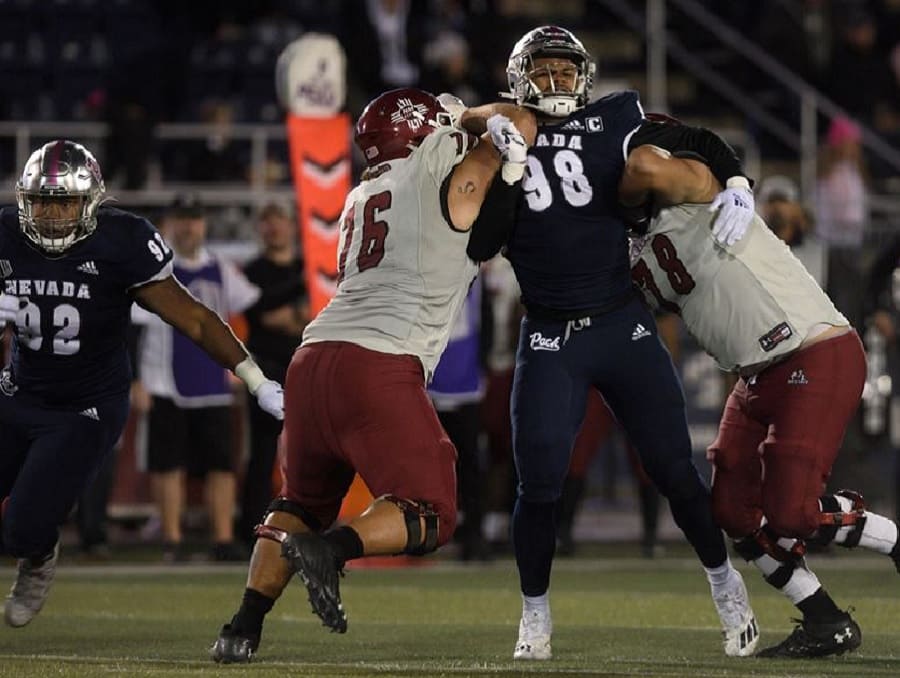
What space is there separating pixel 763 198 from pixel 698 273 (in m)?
5.33

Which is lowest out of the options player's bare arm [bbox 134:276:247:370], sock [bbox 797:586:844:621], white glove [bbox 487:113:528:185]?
sock [bbox 797:586:844:621]

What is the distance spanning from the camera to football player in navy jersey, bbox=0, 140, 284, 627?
7.02 metres

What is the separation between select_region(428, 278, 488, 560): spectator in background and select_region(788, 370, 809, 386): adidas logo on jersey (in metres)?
4.31

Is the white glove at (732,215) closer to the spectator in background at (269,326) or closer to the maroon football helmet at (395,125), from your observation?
the maroon football helmet at (395,125)

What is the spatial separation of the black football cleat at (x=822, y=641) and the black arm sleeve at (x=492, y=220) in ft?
5.19

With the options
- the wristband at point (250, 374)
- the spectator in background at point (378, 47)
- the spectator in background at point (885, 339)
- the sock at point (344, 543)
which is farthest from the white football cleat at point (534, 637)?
the spectator in background at point (378, 47)

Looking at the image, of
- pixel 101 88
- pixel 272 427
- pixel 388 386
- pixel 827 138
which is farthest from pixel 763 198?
pixel 388 386

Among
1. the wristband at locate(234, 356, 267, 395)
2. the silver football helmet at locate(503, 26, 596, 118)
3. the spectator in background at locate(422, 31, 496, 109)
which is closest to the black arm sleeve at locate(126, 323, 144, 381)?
the spectator in background at locate(422, 31, 496, 109)

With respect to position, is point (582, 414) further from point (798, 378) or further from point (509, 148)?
point (509, 148)

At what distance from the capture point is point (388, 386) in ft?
19.7

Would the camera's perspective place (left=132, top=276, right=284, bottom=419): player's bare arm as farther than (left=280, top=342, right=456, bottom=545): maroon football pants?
Yes

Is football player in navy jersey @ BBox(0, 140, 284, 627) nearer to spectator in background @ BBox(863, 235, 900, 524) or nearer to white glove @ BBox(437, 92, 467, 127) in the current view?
white glove @ BBox(437, 92, 467, 127)

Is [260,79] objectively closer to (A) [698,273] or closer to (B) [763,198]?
(B) [763,198]

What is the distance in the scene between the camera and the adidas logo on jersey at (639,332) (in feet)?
21.9
